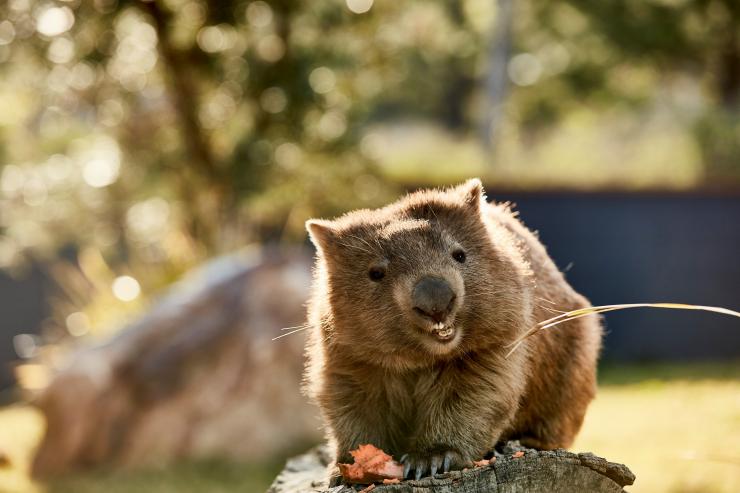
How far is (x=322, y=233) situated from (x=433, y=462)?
3.17 feet

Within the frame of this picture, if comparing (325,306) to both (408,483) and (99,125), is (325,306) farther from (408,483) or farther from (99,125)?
(99,125)

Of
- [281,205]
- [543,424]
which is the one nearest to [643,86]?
[281,205]

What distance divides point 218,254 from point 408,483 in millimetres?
9287

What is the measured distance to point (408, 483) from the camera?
9.92 feet

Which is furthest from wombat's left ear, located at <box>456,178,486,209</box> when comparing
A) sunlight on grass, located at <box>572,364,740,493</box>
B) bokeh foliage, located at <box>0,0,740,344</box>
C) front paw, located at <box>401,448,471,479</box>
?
bokeh foliage, located at <box>0,0,740,344</box>

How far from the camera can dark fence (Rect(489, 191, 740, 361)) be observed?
13.0 m

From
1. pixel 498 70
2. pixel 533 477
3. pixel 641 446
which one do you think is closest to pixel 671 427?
pixel 641 446

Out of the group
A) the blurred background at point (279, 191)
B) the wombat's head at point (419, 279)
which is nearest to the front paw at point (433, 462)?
the wombat's head at point (419, 279)

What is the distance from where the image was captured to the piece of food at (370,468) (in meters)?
3.17

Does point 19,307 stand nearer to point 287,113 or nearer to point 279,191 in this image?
point 279,191

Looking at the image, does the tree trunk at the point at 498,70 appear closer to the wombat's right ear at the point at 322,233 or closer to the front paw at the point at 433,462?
the wombat's right ear at the point at 322,233

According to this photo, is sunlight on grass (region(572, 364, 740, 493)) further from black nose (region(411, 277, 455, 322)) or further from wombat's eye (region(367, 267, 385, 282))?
wombat's eye (region(367, 267, 385, 282))

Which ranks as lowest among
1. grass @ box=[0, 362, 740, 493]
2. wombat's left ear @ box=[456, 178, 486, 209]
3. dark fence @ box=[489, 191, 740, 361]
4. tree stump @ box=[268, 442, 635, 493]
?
tree stump @ box=[268, 442, 635, 493]

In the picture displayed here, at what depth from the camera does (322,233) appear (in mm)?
3586
